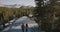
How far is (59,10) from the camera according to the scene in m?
9.39

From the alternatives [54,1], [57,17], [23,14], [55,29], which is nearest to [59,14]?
[57,17]

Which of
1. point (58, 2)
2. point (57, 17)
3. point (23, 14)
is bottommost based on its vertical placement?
point (23, 14)

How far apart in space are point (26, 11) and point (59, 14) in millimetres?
58811

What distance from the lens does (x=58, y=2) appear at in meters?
10.1

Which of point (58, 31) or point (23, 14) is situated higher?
point (58, 31)

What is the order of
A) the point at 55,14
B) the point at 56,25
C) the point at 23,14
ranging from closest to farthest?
the point at 56,25, the point at 55,14, the point at 23,14

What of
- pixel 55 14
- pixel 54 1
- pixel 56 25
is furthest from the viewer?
pixel 54 1

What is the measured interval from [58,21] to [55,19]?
12.9 inches

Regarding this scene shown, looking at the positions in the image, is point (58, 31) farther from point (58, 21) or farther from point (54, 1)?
point (54, 1)

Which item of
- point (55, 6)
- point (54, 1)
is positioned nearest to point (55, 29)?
point (55, 6)

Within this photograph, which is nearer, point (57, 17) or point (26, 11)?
point (57, 17)


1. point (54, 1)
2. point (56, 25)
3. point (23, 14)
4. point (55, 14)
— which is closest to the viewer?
point (56, 25)

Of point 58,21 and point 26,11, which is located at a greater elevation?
point 58,21

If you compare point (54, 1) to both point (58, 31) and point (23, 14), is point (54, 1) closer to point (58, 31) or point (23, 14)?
point (58, 31)
